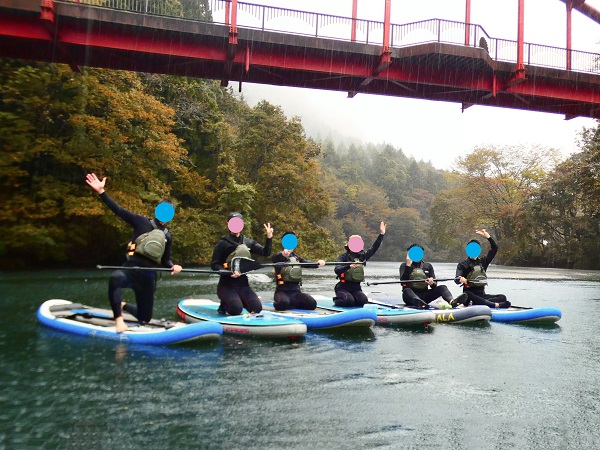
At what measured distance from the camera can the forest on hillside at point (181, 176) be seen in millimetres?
19625

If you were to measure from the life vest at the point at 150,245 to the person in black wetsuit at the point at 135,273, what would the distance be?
31mm

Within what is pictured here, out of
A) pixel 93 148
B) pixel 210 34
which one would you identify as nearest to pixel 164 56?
pixel 210 34

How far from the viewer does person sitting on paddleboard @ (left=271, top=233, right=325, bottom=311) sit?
29.5ft

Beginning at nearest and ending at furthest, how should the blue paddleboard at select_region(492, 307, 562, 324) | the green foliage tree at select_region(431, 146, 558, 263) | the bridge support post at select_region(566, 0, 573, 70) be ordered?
the blue paddleboard at select_region(492, 307, 562, 324) < the bridge support post at select_region(566, 0, 573, 70) < the green foliage tree at select_region(431, 146, 558, 263)

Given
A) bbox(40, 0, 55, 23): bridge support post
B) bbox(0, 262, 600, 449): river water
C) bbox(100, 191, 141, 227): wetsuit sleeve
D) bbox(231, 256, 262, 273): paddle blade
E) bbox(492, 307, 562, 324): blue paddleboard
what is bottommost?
bbox(0, 262, 600, 449): river water

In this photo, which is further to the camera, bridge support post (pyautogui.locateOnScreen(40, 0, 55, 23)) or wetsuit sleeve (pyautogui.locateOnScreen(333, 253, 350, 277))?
bridge support post (pyautogui.locateOnScreen(40, 0, 55, 23))

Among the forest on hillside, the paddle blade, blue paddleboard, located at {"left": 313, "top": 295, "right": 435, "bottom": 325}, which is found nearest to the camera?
the paddle blade

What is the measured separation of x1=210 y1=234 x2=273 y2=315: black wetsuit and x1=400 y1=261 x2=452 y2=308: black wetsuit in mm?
3102

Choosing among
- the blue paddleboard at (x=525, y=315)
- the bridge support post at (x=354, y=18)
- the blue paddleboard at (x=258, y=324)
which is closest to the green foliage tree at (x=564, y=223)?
the bridge support post at (x=354, y=18)

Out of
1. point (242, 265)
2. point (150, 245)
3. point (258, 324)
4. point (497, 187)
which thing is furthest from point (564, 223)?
point (150, 245)

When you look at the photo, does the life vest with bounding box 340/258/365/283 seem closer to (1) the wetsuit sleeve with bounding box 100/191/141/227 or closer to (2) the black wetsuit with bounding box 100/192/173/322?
(2) the black wetsuit with bounding box 100/192/173/322

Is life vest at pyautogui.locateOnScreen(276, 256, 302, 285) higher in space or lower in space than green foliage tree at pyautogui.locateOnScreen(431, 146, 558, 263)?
lower

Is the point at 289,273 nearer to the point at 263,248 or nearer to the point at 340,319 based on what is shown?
the point at 263,248

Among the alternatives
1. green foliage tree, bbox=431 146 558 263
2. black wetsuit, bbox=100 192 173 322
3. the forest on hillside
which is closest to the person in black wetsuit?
black wetsuit, bbox=100 192 173 322
